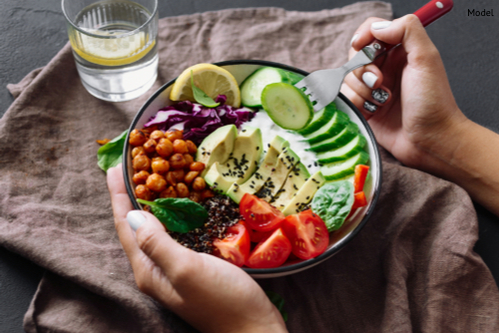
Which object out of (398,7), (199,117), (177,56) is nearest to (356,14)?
(398,7)

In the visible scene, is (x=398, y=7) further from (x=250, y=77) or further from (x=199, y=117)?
(x=199, y=117)

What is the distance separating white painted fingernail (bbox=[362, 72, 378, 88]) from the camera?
2.40 meters

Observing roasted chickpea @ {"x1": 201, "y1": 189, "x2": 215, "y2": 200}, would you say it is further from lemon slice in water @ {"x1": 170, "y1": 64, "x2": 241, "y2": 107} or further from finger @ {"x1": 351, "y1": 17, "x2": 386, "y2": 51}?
finger @ {"x1": 351, "y1": 17, "x2": 386, "y2": 51}

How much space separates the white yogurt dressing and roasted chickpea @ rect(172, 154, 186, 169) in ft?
1.40

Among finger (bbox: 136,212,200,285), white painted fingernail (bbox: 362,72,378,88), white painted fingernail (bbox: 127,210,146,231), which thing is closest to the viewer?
finger (bbox: 136,212,200,285)

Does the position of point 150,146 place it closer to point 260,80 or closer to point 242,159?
point 242,159

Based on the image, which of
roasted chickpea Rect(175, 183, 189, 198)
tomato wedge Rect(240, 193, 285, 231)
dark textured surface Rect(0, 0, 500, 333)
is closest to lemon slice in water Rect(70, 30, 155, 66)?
dark textured surface Rect(0, 0, 500, 333)

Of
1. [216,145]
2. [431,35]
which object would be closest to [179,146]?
[216,145]

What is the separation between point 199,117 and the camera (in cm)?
222

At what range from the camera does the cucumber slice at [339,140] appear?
217 cm

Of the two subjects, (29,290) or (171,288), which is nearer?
(171,288)

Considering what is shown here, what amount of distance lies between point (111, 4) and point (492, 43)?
2607 millimetres

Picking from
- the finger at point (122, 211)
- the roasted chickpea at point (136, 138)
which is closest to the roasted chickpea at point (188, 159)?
the roasted chickpea at point (136, 138)

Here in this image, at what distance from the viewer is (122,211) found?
78.2 inches
